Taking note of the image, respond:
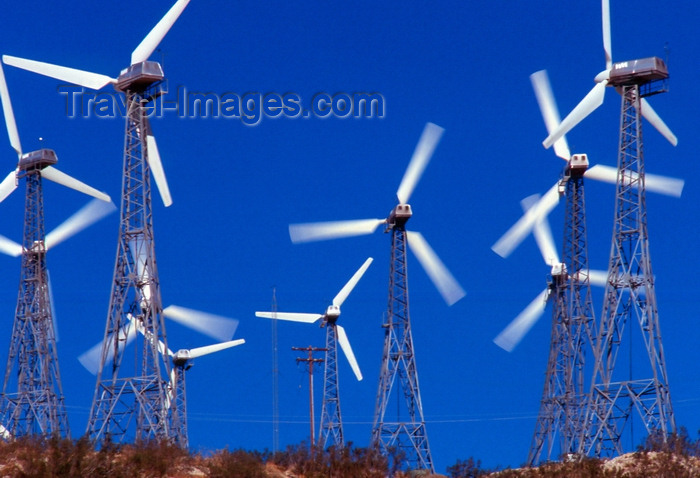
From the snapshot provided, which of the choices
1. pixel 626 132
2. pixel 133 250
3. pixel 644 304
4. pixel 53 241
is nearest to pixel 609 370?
pixel 644 304

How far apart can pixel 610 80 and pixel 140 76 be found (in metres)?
17.5

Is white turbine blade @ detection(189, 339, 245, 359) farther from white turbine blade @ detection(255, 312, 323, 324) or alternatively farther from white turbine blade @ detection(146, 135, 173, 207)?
white turbine blade @ detection(146, 135, 173, 207)

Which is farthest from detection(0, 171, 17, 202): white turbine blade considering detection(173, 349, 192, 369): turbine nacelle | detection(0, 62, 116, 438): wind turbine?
detection(173, 349, 192, 369): turbine nacelle

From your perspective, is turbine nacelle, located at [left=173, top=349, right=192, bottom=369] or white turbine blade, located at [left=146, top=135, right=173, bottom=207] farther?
turbine nacelle, located at [left=173, top=349, right=192, bottom=369]

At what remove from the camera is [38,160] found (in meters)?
58.6

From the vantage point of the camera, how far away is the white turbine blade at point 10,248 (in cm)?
6350

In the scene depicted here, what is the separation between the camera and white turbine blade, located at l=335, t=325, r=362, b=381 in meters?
74.4

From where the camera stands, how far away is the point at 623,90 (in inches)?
2002

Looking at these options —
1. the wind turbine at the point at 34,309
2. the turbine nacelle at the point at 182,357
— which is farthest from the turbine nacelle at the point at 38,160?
the turbine nacelle at the point at 182,357

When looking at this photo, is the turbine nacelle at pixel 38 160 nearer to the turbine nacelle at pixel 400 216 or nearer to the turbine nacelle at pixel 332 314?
the turbine nacelle at pixel 400 216

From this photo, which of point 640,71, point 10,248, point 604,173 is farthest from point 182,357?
point 640,71

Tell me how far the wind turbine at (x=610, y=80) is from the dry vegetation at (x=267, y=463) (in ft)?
49.7

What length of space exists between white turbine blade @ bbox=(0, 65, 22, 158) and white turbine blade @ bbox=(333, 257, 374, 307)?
807 inches

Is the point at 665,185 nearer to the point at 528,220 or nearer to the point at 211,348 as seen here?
the point at 528,220
